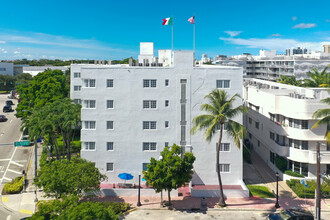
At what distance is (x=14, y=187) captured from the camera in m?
38.7

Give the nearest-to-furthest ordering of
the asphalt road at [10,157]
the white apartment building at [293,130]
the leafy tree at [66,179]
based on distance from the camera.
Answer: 1. the leafy tree at [66,179]
2. the white apartment building at [293,130]
3. the asphalt road at [10,157]

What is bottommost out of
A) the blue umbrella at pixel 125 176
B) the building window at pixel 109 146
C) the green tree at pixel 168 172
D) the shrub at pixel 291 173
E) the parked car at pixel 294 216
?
the parked car at pixel 294 216

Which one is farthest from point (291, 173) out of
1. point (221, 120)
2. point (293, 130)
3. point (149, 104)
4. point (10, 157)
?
point (10, 157)

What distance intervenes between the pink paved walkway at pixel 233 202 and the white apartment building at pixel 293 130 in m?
6.13

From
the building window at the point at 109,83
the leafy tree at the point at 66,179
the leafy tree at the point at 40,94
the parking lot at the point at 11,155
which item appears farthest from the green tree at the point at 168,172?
the leafy tree at the point at 40,94

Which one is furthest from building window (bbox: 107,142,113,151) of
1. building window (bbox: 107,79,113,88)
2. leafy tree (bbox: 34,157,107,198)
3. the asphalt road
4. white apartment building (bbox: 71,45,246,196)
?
the asphalt road

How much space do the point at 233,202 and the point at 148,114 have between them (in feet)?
51.3

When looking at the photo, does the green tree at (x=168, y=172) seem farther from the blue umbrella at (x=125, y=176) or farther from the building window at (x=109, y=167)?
the building window at (x=109, y=167)

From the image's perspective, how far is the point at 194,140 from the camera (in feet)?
134

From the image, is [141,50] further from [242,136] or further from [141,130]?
[242,136]

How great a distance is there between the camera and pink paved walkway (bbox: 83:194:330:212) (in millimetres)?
34719

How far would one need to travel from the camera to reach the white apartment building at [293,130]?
3994 cm

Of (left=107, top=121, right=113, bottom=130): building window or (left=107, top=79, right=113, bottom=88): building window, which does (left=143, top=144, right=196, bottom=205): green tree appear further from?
(left=107, top=79, right=113, bottom=88): building window

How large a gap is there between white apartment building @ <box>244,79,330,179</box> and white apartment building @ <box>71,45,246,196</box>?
24.6 ft
